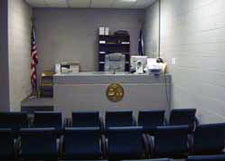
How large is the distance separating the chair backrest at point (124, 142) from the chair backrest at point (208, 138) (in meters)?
0.64

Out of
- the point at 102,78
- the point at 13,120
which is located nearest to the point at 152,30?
the point at 102,78

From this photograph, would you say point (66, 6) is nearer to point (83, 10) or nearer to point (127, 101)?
point (83, 10)

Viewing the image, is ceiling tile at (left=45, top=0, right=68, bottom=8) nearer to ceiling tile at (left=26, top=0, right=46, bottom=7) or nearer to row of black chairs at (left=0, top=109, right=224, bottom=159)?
ceiling tile at (left=26, top=0, right=46, bottom=7)

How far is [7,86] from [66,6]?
12.5 feet

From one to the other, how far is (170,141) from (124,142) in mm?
536

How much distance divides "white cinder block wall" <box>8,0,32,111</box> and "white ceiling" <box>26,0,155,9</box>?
0.50 meters

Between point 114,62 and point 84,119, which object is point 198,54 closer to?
point 114,62

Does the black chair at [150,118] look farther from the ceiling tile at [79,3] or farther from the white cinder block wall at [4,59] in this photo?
the ceiling tile at [79,3]

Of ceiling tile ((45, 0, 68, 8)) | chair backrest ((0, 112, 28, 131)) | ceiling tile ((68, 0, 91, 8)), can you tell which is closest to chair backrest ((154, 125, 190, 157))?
chair backrest ((0, 112, 28, 131))

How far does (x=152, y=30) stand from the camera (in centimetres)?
910

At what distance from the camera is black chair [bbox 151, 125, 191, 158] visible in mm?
3562

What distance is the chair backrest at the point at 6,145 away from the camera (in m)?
3.44

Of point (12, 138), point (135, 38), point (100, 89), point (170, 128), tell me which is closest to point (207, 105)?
point (170, 128)

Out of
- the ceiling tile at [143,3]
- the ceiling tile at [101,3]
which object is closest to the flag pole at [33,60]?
the ceiling tile at [101,3]
